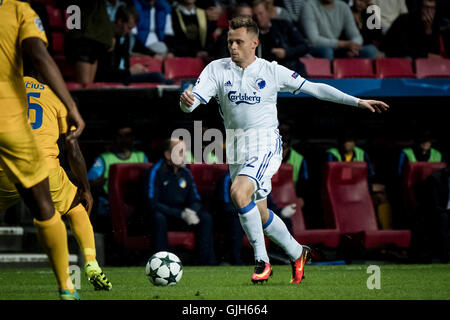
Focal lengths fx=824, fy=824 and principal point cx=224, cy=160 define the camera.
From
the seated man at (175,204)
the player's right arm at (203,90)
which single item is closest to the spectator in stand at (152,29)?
the seated man at (175,204)

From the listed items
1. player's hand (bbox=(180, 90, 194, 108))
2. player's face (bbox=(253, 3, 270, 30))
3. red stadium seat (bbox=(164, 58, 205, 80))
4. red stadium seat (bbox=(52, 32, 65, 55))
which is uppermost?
player's face (bbox=(253, 3, 270, 30))

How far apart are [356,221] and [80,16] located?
462cm

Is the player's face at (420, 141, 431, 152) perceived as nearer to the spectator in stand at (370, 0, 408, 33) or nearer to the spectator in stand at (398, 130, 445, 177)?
the spectator in stand at (398, 130, 445, 177)

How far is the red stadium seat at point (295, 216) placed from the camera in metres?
10.6

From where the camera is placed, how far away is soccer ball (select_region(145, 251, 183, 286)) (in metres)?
6.67

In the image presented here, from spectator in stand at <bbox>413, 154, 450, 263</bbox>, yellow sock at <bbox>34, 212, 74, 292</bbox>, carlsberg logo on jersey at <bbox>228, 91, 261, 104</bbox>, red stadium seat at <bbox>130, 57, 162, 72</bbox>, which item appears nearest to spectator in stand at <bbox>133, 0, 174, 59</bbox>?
red stadium seat at <bbox>130, 57, 162, 72</bbox>

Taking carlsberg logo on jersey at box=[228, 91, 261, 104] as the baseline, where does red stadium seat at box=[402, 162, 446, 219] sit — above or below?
below

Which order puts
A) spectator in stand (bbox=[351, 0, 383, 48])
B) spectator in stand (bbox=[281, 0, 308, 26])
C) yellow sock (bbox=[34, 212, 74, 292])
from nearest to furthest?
yellow sock (bbox=[34, 212, 74, 292]) < spectator in stand (bbox=[281, 0, 308, 26]) < spectator in stand (bbox=[351, 0, 383, 48])

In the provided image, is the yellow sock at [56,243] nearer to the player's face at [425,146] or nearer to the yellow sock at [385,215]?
the yellow sock at [385,215]

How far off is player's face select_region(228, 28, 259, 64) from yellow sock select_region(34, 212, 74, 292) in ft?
8.81

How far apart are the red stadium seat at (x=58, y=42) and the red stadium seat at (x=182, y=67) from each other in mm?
1687

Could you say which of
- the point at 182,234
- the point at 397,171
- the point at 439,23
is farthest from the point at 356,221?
the point at 439,23

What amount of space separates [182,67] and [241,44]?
4.97 metres

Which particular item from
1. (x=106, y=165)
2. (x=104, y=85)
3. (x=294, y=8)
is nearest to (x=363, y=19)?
(x=294, y=8)
